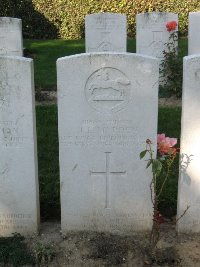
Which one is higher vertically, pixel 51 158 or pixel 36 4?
pixel 36 4

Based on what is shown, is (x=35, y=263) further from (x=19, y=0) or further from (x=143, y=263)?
(x=19, y=0)

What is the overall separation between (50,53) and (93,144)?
8.85 m

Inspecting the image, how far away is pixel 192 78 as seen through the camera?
3.69 meters

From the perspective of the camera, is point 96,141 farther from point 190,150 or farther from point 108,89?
point 190,150

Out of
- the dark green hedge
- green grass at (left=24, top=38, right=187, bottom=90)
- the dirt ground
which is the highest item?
the dark green hedge

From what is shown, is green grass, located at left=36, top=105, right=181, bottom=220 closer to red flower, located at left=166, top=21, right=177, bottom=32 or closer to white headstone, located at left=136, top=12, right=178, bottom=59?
red flower, located at left=166, top=21, right=177, bottom=32

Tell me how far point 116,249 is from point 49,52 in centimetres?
938

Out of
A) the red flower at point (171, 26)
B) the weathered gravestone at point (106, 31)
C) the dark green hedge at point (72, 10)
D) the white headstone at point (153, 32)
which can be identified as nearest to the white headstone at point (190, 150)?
the weathered gravestone at point (106, 31)

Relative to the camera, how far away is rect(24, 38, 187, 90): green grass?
952 cm

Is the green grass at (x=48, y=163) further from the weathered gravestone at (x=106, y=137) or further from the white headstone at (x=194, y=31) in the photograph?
the white headstone at (x=194, y=31)

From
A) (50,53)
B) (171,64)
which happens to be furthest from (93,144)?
(50,53)

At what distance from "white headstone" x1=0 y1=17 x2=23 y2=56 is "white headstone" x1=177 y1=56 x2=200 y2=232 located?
526cm

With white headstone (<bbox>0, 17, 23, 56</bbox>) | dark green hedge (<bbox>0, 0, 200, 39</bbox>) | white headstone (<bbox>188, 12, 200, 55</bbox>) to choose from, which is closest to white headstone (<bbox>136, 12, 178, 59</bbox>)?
white headstone (<bbox>188, 12, 200, 55</bbox>)

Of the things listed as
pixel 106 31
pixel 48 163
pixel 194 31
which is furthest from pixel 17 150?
pixel 194 31
